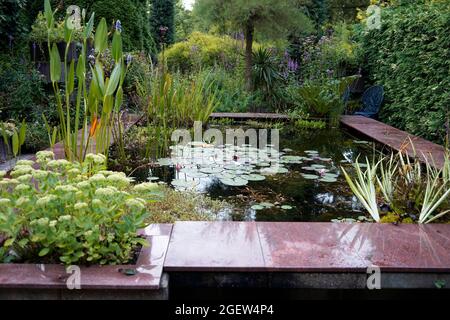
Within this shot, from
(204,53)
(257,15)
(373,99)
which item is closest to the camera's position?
(373,99)

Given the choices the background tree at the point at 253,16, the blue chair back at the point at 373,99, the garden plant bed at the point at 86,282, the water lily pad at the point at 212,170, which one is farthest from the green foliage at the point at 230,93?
the garden plant bed at the point at 86,282

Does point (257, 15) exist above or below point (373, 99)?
above

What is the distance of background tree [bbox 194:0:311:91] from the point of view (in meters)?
8.05

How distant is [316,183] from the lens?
11.9 feet

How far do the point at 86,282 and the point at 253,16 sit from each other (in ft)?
24.1

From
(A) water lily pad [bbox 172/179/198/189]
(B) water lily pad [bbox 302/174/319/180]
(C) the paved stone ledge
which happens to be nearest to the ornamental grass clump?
(A) water lily pad [bbox 172/179/198/189]

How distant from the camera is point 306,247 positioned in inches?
84.1

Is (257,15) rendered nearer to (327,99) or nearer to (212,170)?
(327,99)

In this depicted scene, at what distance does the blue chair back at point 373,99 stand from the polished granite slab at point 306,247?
5.32 m

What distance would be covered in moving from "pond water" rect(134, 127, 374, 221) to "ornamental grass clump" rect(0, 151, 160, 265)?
3.19 feet

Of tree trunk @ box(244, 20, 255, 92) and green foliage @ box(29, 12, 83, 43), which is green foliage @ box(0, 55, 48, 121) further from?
tree trunk @ box(244, 20, 255, 92)

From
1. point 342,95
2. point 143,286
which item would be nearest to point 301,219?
point 143,286

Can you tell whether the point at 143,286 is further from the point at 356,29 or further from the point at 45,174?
the point at 356,29

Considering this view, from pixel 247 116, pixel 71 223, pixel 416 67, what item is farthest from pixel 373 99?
pixel 71 223
